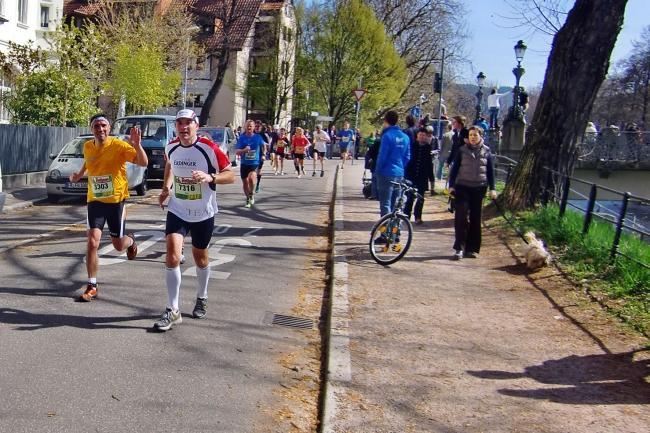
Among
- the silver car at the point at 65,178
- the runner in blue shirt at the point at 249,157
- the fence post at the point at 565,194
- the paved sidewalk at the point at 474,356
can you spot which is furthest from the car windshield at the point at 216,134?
the paved sidewalk at the point at 474,356

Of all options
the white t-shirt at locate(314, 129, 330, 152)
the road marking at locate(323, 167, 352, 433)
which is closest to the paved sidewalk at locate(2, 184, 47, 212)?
the road marking at locate(323, 167, 352, 433)

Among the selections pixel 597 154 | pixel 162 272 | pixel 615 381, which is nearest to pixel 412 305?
pixel 615 381

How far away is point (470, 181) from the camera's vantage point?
9.89 meters

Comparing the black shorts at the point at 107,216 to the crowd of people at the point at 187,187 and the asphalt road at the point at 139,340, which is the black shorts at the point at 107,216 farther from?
the asphalt road at the point at 139,340

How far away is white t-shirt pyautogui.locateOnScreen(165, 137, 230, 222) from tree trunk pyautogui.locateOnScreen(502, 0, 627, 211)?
8.03 m

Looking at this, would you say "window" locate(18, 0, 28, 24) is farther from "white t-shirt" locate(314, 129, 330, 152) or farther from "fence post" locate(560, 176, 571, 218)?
"fence post" locate(560, 176, 571, 218)

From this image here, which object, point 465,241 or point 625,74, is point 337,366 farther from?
point 625,74

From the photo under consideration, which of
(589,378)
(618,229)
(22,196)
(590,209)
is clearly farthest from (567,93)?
(22,196)

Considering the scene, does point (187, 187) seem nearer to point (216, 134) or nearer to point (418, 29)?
point (216, 134)

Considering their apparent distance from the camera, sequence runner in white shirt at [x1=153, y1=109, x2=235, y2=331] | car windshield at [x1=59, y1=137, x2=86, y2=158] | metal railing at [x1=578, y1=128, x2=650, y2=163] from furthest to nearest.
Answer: metal railing at [x1=578, y1=128, x2=650, y2=163] < car windshield at [x1=59, y1=137, x2=86, y2=158] < runner in white shirt at [x1=153, y1=109, x2=235, y2=331]

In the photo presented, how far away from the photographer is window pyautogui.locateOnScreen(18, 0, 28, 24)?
105ft

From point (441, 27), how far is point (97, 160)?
52.8 meters

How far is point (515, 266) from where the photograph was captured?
9695 mm

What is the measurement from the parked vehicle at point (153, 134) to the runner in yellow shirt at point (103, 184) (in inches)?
456
